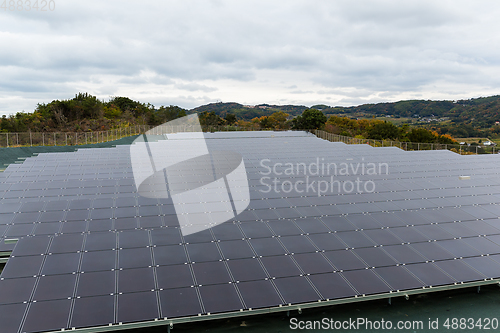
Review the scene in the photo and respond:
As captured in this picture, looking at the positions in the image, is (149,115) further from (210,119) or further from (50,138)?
(50,138)

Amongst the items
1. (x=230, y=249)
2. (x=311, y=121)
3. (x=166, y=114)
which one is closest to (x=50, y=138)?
(x=230, y=249)

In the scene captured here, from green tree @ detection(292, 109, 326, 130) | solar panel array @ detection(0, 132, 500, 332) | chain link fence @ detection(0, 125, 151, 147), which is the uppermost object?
green tree @ detection(292, 109, 326, 130)

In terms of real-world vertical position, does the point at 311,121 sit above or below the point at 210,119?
below

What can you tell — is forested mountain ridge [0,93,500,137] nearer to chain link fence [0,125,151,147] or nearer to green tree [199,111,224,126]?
green tree [199,111,224,126]

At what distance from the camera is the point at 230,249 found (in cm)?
1198

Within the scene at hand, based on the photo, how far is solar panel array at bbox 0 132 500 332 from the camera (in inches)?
372

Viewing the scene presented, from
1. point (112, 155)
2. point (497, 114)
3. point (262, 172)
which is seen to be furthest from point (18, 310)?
point (497, 114)

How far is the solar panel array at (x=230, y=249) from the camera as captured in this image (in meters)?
9.45

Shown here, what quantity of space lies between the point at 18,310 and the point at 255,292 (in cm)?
610

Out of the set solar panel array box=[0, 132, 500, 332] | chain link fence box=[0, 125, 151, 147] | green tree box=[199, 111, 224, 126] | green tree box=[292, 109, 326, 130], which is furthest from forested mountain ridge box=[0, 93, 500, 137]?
solar panel array box=[0, 132, 500, 332]

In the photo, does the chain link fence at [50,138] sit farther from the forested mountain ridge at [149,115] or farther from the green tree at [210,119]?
the green tree at [210,119]

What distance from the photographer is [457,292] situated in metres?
11.9

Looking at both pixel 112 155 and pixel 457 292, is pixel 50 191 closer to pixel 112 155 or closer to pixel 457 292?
pixel 112 155

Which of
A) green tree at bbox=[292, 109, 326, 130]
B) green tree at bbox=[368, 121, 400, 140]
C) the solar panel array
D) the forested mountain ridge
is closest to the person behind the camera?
the solar panel array
